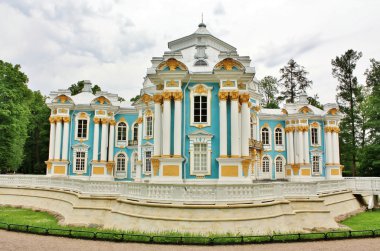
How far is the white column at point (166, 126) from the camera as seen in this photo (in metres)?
17.3

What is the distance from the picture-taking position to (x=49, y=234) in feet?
37.0

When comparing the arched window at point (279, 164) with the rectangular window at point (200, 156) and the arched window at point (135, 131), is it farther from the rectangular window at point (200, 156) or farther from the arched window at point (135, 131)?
the rectangular window at point (200, 156)

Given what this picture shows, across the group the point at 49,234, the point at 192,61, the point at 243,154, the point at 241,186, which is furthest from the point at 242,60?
the point at 49,234

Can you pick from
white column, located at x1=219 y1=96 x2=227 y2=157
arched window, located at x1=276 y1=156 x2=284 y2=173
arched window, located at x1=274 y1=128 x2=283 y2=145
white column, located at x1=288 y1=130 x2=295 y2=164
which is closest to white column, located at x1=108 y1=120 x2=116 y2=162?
white column, located at x1=219 y1=96 x2=227 y2=157

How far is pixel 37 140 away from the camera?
44562mm

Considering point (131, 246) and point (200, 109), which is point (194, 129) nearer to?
point (200, 109)

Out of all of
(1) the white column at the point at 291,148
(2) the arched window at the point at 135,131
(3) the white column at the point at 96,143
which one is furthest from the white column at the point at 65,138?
(1) the white column at the point at 291,148

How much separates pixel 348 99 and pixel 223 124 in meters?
26.2

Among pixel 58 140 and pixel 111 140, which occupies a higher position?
pixel 111 140

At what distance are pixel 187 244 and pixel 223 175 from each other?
7362 mm

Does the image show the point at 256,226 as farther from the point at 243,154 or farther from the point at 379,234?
the point at 243,154

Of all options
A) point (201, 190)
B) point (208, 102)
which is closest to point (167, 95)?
point (208, 102)

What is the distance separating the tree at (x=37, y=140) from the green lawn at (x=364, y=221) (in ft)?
118

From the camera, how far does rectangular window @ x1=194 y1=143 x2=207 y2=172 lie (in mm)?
17672
